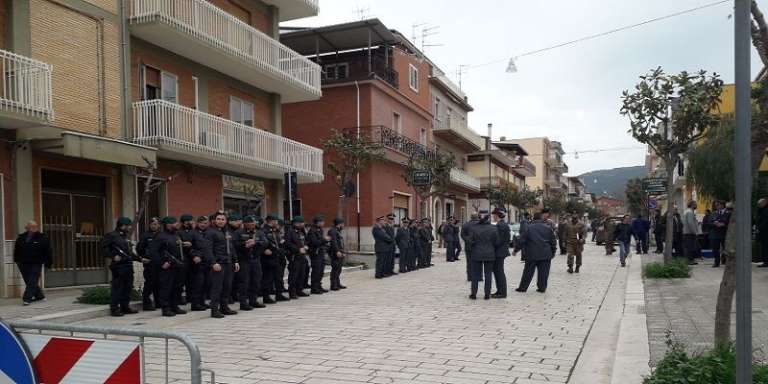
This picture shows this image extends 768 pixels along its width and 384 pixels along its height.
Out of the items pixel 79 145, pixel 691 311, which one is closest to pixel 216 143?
pixel 79 145

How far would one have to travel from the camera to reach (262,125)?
22.2 metres

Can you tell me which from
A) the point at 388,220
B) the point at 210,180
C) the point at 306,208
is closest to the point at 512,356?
the point at 388,220

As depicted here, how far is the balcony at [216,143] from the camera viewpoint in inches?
623

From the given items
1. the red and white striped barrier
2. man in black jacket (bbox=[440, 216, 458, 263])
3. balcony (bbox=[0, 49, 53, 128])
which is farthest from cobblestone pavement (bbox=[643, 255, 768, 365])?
balcony (bbox=[0, 49, 53, 128])

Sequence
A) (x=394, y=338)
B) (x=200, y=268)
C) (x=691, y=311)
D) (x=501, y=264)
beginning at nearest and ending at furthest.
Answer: (x=394, y=338), (x=691, y=311), (x=200, y=268), (x=501, y=264)

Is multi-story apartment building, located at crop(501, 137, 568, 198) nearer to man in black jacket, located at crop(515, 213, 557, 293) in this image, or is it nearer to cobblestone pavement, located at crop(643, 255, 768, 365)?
cobblestone pavement, located at crop(643, 255, 768, 365)

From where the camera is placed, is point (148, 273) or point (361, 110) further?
point (361, 110)

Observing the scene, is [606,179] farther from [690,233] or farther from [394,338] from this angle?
[394,338]

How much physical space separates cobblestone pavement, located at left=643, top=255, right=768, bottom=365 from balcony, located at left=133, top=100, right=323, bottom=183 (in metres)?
11.3

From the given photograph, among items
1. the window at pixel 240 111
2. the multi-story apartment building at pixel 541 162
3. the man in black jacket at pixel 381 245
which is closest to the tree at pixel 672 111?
the man in black jacket at pixel 381 245

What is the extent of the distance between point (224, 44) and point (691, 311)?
13697mm

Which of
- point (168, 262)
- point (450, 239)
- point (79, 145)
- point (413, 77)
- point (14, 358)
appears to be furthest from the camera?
point (413, 77)

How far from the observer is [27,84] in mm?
12234

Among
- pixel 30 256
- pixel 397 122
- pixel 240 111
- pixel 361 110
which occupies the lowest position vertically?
pixel 30 256
